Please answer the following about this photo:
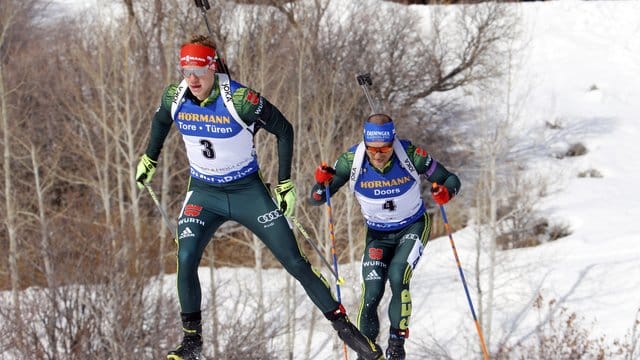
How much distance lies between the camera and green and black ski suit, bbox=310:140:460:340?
7.75 m

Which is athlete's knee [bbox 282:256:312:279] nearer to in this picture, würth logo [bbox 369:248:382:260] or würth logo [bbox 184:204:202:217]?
würth logo [bbox 184:204:202:217]

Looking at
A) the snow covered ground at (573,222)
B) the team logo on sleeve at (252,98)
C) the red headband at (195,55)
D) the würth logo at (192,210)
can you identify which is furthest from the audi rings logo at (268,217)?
the snow covered ground at (573,222)

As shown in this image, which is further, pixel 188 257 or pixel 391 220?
pixel 391 220

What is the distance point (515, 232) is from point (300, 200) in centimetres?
922

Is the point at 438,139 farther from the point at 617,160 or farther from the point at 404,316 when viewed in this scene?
the point at 404,316

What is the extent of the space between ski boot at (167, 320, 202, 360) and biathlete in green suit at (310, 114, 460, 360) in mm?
1992

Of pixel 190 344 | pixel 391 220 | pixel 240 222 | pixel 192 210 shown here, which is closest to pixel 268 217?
pixel 240 222

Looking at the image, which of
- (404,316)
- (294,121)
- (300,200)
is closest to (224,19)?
(294,121)

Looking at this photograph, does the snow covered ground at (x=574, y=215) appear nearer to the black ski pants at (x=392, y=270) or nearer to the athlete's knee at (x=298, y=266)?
the black ski pants at (x=392, y=270)

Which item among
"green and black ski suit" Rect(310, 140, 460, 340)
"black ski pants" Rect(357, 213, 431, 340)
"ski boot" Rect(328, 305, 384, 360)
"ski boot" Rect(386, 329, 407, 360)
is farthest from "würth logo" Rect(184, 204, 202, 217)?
"ski boot" Rect(386, 329, 407, 360)

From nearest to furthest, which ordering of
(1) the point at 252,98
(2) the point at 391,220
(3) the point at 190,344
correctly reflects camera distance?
1. (1) the point at 252,98
2. (3) the point at 190,344
3. (2) the point at 391,220

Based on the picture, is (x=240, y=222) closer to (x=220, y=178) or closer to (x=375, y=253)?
(x=220, y=178)

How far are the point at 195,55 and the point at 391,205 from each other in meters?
2.80

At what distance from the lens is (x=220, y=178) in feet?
21.7
